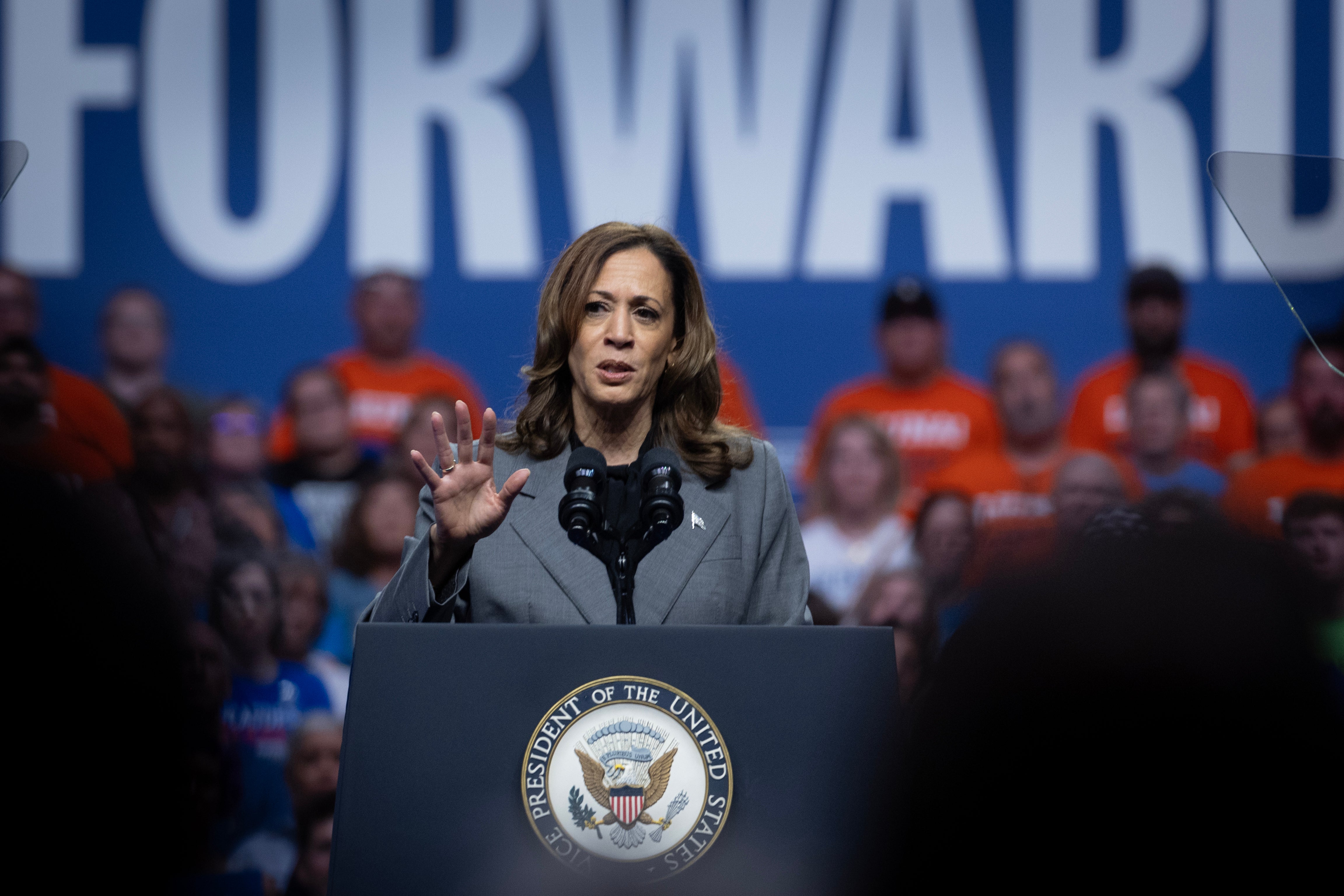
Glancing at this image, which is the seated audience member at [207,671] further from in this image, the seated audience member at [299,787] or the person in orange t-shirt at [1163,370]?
the person in orange t-shirt at [1163,370]

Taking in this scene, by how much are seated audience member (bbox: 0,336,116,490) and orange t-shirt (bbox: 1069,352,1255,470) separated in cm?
350

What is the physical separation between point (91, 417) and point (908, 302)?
3.14m

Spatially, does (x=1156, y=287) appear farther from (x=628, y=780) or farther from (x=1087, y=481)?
(x=628, y=780)

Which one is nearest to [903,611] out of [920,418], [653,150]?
[920,418]

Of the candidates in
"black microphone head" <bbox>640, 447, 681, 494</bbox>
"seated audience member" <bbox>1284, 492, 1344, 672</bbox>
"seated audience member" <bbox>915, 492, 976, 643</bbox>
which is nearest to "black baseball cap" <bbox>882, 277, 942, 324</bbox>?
"seated audience member" <bbox>915, 492, 976, 643</bbox>

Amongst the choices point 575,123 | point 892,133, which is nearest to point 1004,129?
point 892,133

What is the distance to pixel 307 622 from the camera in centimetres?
429

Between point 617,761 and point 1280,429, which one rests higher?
point 1280,429

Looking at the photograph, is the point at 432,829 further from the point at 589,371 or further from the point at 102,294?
the point at 102,294

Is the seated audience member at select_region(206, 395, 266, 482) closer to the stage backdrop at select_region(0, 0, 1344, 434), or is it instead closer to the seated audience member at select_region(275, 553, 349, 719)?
the stage backdrop at select_region(0, 0, 1344, 434)

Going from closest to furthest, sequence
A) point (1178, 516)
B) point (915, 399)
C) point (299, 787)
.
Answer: point (1178, 516) < point (299, 787) < point (915, 399)

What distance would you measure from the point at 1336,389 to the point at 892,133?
6.38 feet

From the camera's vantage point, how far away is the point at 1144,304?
15.3 feet

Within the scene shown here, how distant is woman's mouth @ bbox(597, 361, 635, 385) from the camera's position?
66.9 inches
